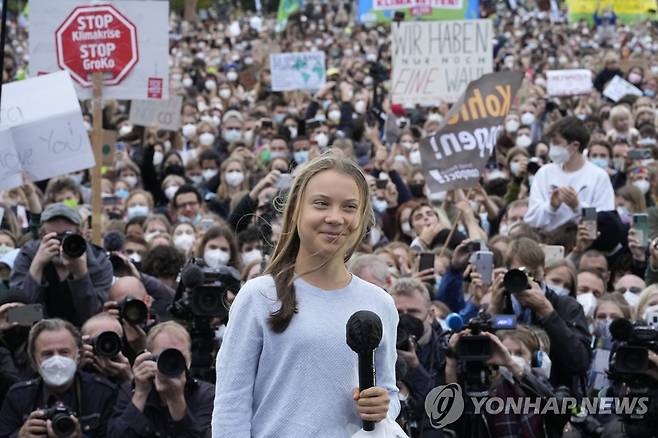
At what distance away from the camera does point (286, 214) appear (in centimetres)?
383

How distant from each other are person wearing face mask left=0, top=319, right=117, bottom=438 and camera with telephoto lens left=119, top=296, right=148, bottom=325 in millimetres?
449

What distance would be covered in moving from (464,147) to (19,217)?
3481 millimetres

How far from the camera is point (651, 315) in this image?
7.36m

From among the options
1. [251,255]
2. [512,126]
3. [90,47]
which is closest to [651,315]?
[251,255]

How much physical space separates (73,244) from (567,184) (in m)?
4.00

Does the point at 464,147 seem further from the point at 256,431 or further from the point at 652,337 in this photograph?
the point at 256,431

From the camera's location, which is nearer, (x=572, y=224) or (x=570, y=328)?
(x=570, y=328)

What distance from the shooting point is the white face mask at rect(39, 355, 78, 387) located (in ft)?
22.2

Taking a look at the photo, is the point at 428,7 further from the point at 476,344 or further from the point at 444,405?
the point at 444,405

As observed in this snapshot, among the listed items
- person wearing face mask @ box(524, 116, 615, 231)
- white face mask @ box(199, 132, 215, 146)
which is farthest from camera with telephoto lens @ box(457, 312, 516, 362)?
white face mask @ box(199, 132, 215, 146)

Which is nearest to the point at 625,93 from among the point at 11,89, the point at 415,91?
the point at 415,91

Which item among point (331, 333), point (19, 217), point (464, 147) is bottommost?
point (19, 217)

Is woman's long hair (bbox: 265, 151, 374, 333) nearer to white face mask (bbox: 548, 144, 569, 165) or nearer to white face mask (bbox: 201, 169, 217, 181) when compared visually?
white face mask (bbox: 548, 144, 569, 165)

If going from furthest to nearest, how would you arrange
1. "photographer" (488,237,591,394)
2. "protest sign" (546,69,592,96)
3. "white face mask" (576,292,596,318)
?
"protest sign" (546,69,592,96), "white face mask" (576,292,596,318), "photographer" (488,237,591,394)
